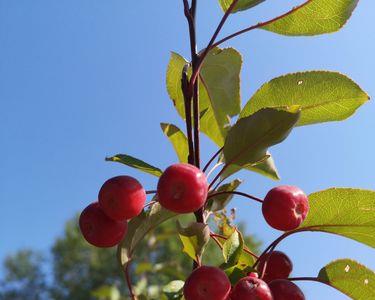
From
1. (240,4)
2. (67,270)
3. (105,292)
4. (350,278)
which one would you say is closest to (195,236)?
(350,278)

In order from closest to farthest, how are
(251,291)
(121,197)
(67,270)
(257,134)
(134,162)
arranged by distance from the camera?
(251,291), (121,197), (257,134), (134,162), (67,270)

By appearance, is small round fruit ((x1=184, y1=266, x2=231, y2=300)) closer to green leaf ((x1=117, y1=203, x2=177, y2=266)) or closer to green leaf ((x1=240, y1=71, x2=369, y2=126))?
green leaf ((x1=117, y1=203, x2=177, y2=266))

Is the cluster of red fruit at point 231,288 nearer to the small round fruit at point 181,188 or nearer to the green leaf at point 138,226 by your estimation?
the small round fruit at point 181,188

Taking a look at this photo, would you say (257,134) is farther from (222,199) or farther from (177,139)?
(177,139)

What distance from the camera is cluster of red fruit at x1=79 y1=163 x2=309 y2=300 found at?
1289mm

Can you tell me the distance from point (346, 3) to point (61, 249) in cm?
2688

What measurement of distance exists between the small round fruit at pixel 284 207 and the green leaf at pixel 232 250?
0.15 metres

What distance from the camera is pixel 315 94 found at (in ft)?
5.50

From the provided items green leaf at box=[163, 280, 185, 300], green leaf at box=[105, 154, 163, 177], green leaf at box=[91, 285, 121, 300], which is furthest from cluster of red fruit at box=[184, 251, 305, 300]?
green leaf at box=[91, 285, 121, 300]

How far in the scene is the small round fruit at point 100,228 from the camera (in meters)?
1.45

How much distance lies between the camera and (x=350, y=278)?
5.41 feet

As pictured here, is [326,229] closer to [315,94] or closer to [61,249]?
[315,94]

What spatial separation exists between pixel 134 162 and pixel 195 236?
311mm

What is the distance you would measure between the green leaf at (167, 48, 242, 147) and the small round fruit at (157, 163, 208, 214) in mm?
527
